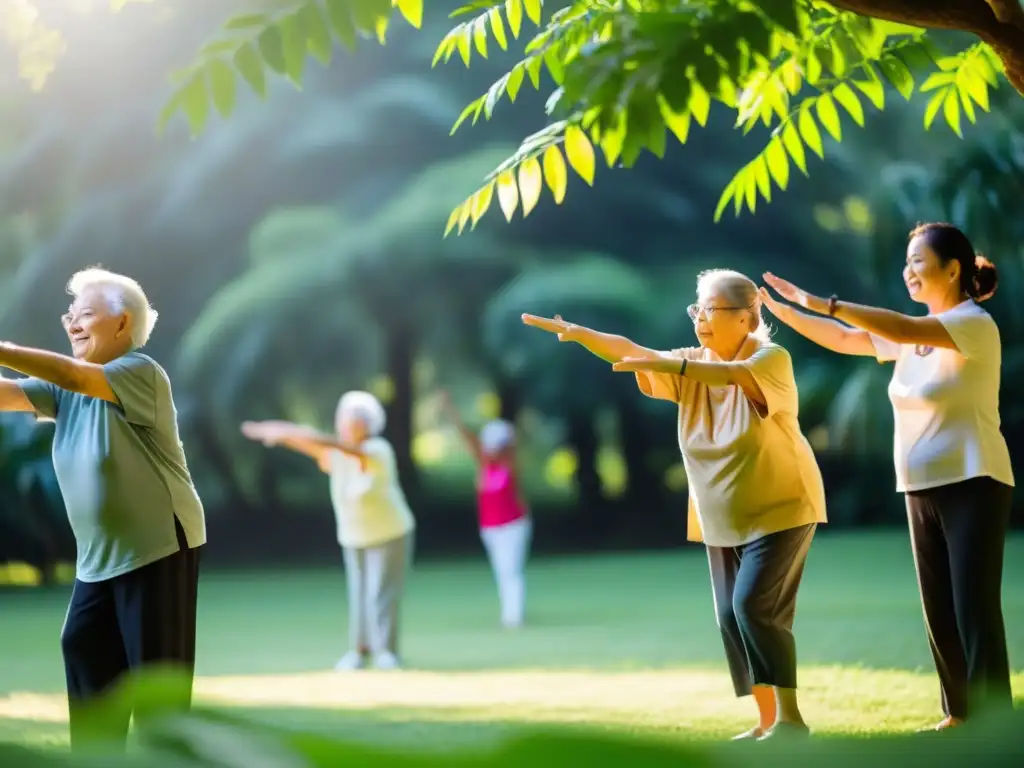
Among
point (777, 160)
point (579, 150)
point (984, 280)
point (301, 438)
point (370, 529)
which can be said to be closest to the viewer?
point (579, 150)

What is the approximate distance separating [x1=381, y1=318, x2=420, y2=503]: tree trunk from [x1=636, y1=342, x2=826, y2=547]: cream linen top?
45.7ft

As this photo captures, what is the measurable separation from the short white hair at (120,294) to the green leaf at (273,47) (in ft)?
5.00

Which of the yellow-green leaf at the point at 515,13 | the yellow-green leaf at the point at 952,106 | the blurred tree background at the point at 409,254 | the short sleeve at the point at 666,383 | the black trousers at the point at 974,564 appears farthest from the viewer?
the blurred tree background at the point at 409,254

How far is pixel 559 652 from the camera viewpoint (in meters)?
8.73

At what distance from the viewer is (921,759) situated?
624mm

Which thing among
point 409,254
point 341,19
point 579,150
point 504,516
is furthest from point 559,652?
point 409,254

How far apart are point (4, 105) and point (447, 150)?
18.9 ft

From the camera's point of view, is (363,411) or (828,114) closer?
(828,114)

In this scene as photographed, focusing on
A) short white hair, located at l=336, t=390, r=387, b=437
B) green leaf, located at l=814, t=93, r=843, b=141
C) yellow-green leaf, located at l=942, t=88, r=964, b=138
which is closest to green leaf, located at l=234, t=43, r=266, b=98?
green leaf, located at l=814, t=93, r=843, b=141

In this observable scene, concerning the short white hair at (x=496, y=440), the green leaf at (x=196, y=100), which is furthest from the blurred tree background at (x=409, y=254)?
the green leaf at (x=196, y=100)

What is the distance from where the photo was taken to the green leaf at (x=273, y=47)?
254cm

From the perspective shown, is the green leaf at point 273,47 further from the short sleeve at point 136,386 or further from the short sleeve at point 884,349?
the short sleeve at point 884,349

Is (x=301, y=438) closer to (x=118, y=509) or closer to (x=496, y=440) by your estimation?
(x=496, y=440)

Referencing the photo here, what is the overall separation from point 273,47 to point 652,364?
67.6 inches
